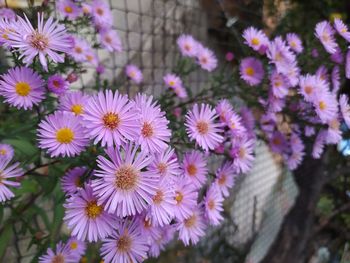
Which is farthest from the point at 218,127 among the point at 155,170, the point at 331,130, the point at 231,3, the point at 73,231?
the point at 231,3

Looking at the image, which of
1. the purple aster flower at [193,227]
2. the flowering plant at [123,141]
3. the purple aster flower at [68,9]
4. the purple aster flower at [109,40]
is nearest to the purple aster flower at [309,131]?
the flowering plant at [123,141]

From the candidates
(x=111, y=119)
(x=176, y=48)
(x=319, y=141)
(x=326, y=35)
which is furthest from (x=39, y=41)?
(x=176, y=48)

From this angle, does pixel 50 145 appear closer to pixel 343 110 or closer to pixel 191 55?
pixel 343 110

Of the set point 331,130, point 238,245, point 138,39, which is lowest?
point 331,130

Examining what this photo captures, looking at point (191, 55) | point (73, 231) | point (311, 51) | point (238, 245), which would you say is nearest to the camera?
point (73, 231)

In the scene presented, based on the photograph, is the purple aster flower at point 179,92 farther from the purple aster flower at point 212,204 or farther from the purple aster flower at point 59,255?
the purple aster flower at point 59,255

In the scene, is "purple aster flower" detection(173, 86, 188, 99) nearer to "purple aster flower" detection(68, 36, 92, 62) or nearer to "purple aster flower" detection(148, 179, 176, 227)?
"purple aster flower" detection(68, 36, 92, 62)

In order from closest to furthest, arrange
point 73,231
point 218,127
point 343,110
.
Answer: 1. point 73,231
2. point 218,127
3. point 343,110
